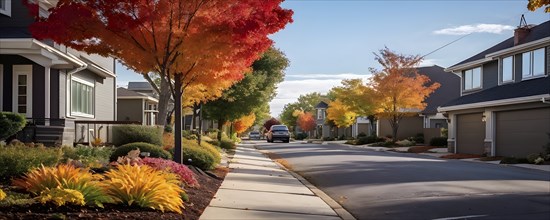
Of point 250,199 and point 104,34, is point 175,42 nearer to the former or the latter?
point 104,34

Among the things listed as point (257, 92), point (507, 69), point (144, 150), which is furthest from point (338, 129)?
point (144, 150)

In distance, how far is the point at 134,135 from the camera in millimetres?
18281

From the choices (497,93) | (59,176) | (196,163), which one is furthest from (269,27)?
(497,93)

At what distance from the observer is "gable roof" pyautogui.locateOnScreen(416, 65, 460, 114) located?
52.9 meters

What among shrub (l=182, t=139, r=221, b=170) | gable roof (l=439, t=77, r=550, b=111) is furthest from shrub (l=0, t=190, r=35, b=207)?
gable roof (l=439, t=77, r=550, b=111)

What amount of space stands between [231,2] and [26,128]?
839 cm

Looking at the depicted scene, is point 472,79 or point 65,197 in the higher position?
point 472,79

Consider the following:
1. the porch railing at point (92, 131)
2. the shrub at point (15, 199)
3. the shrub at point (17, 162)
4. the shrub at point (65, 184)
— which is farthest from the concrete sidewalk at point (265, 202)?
the porch railing at point (92, 131)

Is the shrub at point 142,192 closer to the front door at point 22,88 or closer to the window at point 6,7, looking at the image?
the front door at point 22,88

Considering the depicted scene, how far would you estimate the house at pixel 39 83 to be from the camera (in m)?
16.6

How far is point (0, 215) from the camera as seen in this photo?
6.40 meters

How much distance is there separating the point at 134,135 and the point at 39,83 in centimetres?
329

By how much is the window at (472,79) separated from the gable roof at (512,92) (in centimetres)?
114

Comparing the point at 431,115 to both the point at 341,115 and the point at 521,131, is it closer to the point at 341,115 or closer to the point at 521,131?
the point at 341,115
